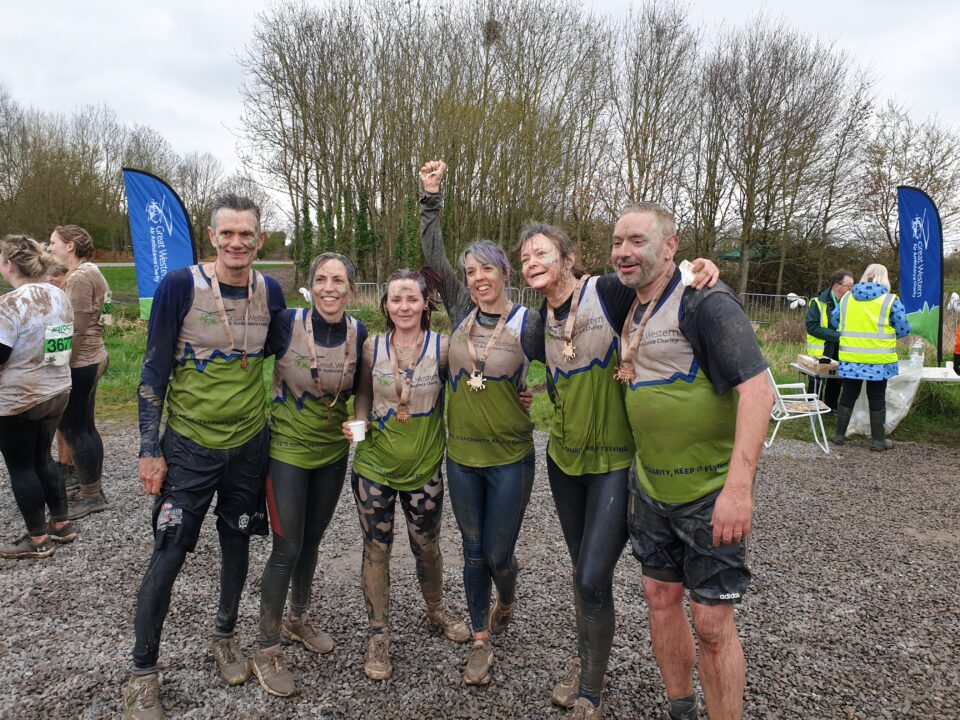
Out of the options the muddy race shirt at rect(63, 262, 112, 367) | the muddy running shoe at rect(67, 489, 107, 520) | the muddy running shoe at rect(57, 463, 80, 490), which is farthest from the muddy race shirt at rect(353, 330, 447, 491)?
the muddy running shoe at rect(57, 463, 80, 490)

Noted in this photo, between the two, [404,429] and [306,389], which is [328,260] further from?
[404,429]

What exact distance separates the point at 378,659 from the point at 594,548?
50.0 inches

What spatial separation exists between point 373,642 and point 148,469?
4.42ft

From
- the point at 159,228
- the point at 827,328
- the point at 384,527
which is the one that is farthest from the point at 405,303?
the point at 827,328

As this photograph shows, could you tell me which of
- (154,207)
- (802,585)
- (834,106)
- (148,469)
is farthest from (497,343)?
(834,106)

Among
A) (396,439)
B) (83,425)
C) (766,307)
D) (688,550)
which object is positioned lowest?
(83,425)

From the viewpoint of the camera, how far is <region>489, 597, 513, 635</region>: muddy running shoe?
3.15 m

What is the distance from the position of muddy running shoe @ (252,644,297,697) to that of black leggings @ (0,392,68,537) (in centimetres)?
237

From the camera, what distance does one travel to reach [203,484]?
2617 millimetres

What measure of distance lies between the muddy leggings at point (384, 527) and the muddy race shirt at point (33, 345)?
2.57 m

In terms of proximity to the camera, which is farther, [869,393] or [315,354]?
[869,393]

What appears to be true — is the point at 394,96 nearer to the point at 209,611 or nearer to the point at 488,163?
the point at 488,163

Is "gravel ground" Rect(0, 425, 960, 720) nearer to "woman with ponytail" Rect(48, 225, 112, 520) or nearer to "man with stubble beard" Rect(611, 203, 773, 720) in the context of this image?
"woman with ponytail" Rect(48, 225, 112, 520)

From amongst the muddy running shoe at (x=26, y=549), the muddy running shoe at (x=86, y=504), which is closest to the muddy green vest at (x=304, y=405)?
the muddy running shoe at (x=26, y=549)
